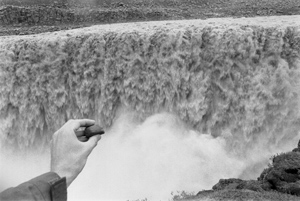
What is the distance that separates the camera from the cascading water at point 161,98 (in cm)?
1144

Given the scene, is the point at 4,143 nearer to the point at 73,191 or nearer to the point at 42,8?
the point at 73,191

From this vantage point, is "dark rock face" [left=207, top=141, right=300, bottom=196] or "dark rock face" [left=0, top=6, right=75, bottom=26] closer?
"dark rock face" [left=207, top=141, right=300, bottom=196]

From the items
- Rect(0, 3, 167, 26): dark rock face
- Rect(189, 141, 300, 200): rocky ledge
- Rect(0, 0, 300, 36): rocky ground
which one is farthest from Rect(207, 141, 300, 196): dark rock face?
Rect(0, 3, 167, 26): dark rock face

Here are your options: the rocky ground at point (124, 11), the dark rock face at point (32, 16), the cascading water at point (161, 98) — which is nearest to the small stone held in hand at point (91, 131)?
the cascading water at point (161, 98)

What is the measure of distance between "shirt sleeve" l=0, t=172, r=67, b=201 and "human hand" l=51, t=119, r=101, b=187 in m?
0.10

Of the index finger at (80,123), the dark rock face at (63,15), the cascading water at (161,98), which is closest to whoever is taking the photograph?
the index finger at (80,123)

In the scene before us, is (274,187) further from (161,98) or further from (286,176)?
(161,98)

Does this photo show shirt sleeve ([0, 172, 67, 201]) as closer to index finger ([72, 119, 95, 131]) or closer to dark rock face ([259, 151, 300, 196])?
index finger ([72, 119, 95, 131])

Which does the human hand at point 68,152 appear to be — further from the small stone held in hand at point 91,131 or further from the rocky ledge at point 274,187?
the rocky ledge at point 274,187

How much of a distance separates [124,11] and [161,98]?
25.3 feet

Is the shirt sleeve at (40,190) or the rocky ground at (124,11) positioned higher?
the rocky ground at (124,11)

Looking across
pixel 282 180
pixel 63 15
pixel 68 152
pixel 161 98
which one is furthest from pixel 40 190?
pixel 63 15

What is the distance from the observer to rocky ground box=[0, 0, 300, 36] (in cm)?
1800

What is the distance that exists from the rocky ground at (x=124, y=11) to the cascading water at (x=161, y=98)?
5322 millimetres
